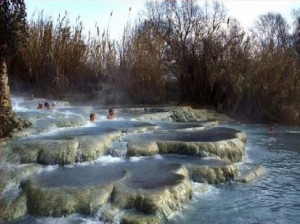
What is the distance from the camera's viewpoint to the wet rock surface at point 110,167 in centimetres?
571

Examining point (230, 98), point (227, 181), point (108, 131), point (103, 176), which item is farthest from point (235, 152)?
point (230, 98)

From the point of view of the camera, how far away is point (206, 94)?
1580cm

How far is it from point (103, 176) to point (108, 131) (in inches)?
101

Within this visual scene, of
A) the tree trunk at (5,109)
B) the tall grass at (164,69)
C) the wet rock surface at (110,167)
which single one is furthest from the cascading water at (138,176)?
the tall grass at (164,69)

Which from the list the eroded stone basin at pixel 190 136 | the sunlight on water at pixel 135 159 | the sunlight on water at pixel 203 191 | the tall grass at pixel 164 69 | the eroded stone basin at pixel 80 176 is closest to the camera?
the eroded stone basin at pixel 80 176

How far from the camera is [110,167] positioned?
7133 mm

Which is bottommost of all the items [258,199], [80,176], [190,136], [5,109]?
[258,199]

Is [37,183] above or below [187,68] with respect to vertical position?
below

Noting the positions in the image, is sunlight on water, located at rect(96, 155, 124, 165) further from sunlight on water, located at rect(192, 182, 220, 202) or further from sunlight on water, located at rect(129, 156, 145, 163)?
sunlight on water, located at rect(192, 182, 220, 202)

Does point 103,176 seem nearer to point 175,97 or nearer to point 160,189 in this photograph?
point 160,189

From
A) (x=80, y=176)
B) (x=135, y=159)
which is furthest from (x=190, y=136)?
(x=80, y=176)

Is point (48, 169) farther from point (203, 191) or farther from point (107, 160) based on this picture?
point (203, 191)

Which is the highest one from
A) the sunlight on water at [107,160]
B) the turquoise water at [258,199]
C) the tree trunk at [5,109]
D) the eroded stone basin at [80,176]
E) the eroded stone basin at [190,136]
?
the tree trunk at [5,109]

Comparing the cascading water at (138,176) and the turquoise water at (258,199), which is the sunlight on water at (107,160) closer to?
the cascading water at (138,176)
